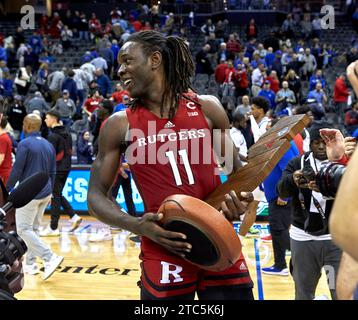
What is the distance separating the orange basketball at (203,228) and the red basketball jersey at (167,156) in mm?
323

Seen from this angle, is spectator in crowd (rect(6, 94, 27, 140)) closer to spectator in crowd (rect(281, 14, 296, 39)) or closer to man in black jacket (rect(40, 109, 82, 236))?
man in black jacket (rect(40, 109, 82, 236))

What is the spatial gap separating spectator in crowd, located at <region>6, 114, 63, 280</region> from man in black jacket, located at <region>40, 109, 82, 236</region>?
1.32 metres

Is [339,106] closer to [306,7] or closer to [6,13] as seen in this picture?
[306,7]

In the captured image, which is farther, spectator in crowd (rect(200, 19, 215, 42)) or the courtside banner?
spectator in crowd (rect(200, 19, 215, 42))

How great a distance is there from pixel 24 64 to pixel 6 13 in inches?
318

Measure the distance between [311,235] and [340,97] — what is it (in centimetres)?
1112

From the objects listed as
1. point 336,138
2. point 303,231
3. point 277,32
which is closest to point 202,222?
point 336,138

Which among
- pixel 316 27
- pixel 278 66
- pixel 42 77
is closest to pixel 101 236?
pixel 42 77

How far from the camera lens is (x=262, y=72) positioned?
15.7 m

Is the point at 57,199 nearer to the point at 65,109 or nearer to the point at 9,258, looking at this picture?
the point at 65,109

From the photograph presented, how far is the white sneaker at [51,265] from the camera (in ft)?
21.2

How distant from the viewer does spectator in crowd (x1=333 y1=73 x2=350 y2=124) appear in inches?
586

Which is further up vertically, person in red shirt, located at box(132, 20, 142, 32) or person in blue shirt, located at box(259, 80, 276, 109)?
person in red shirt, located at box(132, 20, 142, 32)

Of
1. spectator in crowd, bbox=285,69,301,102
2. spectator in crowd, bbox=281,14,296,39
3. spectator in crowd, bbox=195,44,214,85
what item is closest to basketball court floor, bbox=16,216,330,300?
spectator in crowd, bbox=285,69,301,102
